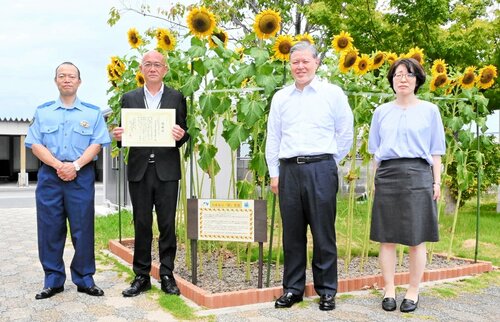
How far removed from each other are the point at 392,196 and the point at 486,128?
1.97m

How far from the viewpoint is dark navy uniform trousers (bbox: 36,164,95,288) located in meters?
3.99

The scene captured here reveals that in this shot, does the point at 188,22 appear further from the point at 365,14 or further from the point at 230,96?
the point at 365,14

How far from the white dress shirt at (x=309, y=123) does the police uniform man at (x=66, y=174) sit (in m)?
1.28

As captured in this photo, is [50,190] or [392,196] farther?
[50,190]

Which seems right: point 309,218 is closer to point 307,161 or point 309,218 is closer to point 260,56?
point 307,161

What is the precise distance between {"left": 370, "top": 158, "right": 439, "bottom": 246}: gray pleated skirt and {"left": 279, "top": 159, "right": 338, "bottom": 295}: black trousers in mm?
343

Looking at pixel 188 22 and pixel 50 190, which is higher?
pixel 188 22

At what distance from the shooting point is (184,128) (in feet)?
13.4

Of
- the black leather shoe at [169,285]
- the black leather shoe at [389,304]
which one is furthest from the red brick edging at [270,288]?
the black leather shoe at [389,304]

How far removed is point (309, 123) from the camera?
12.0 feet

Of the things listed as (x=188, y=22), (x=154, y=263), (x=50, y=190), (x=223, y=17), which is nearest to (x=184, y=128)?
(x=188, y=22)

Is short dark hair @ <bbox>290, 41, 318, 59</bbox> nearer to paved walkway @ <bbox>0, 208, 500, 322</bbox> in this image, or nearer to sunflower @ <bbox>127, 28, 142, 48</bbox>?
paved walkway @ <bbox>0, 208, 500, 322</bbox>

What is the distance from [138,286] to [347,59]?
232cm

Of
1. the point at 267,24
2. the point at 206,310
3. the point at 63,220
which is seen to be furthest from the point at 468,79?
the point at 63,220
